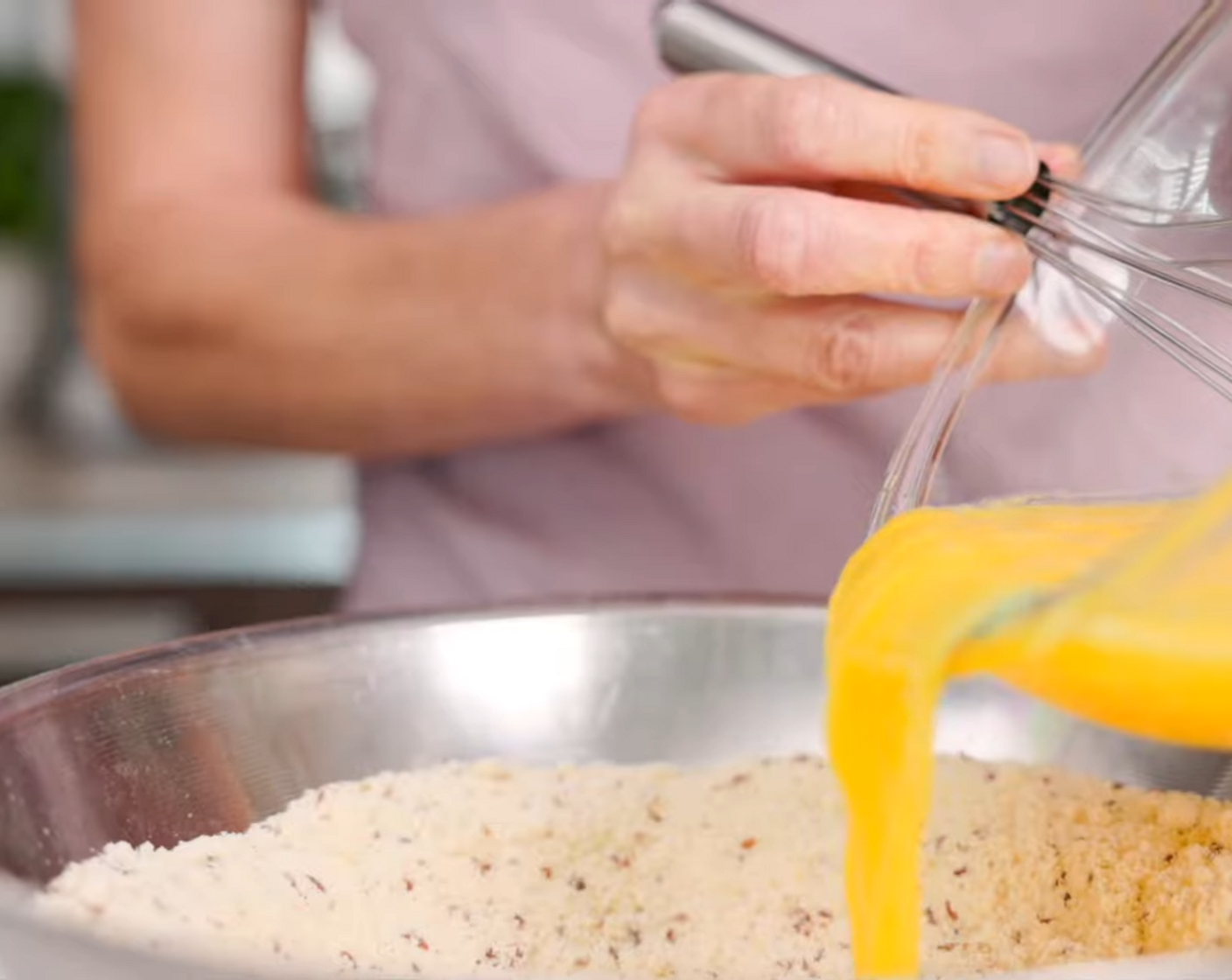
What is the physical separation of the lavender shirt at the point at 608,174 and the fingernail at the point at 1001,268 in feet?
0.74

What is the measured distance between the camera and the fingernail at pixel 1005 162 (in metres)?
0.48

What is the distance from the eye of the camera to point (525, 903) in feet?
1.61

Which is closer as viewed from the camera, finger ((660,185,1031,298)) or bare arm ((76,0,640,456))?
finger ((660,185,1031,298))

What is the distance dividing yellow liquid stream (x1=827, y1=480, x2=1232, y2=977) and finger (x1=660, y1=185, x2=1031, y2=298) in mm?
68

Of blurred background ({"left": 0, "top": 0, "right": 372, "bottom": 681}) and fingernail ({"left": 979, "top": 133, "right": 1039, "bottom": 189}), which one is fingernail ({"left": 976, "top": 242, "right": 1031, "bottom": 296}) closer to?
fingernail ({"left": 979, "top": 133, "right": 1039, "bottom": 189})

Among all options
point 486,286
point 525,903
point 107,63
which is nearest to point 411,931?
point 525,903

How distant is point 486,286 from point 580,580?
19 centimetres

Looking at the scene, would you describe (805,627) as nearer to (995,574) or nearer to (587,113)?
(995,574)

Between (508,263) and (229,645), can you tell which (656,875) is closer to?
(229,645)

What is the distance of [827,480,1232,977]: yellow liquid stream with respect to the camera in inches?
13.6

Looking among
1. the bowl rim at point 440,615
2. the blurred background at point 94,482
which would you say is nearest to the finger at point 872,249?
the bowl rim at point 440,615

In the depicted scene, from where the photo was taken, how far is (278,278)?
0.84 meters

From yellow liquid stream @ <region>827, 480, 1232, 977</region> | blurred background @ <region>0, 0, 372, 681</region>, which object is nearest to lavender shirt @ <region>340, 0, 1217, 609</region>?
yellow liquid stream @ <region>827, 480, 1232, 977</region>

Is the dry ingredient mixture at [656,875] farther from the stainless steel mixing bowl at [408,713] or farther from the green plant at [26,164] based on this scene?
the green plant at [26,164]
